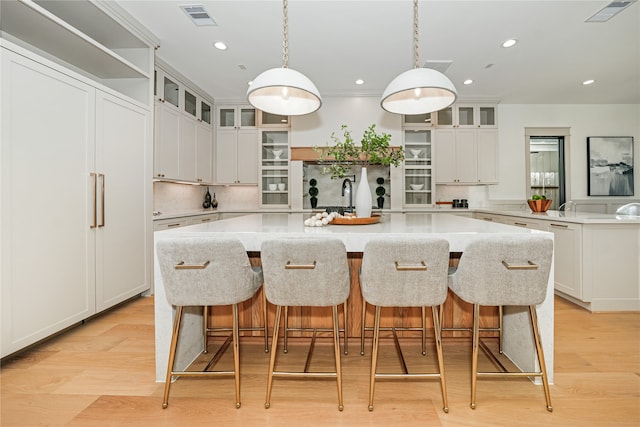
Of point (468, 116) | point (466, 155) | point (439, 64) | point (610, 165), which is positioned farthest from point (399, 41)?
point (610, 165)

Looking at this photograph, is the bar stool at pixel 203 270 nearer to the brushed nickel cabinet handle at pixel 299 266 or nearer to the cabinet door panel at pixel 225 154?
the brushed nickel cabinet handle at pixel 299 266

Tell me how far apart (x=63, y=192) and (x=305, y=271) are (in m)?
2.04

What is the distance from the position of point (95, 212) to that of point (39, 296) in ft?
2.44

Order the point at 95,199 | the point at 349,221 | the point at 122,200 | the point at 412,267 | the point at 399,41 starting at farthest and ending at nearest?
1. the point at 399,41
2. the point at 122,200
3. the point at 95,199
4. the point at 349,221
5. the point at 412,267

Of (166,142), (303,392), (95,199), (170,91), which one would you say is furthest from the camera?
(170,91)

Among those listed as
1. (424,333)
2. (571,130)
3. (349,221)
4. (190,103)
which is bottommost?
(424,333)

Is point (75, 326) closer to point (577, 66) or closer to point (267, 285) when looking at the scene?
point (267, 285)

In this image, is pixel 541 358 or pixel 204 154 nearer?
pixel 541 358

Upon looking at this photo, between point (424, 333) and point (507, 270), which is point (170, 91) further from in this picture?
point (507, 270)

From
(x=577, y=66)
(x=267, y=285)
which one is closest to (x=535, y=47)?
(x=577, y=66)

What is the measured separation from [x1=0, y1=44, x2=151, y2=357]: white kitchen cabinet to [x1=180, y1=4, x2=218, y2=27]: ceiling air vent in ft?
3.25

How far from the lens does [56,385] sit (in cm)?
180

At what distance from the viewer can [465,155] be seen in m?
5.34

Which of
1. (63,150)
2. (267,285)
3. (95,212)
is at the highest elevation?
(63,150)
